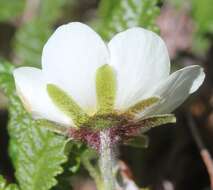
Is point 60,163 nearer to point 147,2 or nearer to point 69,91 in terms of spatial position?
point 69,91

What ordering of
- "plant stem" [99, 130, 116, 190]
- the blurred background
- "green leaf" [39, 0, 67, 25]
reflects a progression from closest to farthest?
"plant stem" [99, 130, 116, 190] → the blurred background → "green leaf" [39, 0, 67, 25]

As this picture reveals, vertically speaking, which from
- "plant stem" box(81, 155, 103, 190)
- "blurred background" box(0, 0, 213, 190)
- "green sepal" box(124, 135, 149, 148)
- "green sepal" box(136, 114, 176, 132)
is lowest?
"blurred background" box(0, 0, 213, 190)

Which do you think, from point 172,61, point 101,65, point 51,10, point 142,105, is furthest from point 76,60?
point 51,10

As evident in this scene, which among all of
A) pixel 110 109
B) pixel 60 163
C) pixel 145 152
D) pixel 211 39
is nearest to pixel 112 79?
pixel 110 109

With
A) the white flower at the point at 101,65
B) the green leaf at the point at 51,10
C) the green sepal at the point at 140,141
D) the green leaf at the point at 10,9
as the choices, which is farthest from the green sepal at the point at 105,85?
the green leaf at the point at 10,9

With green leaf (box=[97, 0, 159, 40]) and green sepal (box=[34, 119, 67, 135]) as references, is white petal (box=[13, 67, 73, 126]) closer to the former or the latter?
green sepal (box=[34, 119, 67, 135])

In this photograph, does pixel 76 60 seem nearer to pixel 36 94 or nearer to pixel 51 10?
pixel 36 94

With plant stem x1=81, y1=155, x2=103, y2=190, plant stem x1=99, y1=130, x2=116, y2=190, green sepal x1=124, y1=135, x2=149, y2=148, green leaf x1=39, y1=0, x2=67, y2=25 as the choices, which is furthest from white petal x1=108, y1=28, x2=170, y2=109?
green leaf x1=39, y1=0, x2=67, y2=25

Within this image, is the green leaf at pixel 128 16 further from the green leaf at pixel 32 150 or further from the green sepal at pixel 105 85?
the green sepal at pixel 105 85
